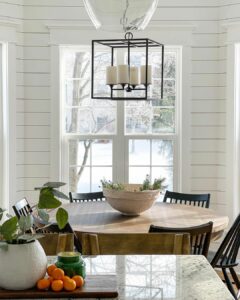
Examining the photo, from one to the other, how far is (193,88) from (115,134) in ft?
2.95

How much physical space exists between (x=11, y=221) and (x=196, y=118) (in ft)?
12.0

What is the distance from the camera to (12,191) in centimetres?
490

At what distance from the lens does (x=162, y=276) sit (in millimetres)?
1819

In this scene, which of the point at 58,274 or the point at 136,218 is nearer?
the point at 58,274

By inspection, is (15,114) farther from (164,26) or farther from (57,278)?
(57,278)

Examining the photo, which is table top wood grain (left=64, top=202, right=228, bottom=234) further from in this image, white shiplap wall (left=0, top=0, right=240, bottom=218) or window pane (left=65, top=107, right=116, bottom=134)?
window pane (left=65, top=107, right=116, bottom=134)

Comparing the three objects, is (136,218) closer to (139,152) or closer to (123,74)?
(123,74)

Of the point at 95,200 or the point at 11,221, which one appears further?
the point at 95,200

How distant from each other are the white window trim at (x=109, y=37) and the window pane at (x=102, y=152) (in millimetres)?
358

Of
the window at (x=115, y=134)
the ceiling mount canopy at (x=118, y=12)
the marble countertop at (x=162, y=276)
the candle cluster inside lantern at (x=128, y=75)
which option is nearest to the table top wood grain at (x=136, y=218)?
the candle cluster inside lantern at (x=128, y=75)

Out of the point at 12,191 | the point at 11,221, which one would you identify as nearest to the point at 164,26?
the point at 12,191

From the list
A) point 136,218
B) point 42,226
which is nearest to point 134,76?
point 136,218

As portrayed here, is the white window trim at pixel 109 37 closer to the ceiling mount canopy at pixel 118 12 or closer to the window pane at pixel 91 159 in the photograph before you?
the window pane at pixel 91 159

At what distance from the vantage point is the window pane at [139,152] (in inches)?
203
